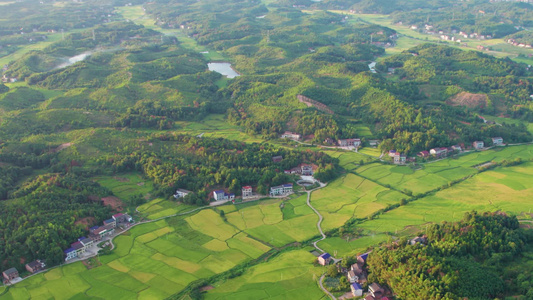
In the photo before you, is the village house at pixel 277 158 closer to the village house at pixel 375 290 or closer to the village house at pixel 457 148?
the village house at pixel 457 148

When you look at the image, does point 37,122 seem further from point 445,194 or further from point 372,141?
point 445,194

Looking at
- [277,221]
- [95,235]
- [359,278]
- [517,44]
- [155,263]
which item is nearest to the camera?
[359,278]

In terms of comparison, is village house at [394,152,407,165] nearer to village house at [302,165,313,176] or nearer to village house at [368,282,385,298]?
village house at [302,165,313,176]

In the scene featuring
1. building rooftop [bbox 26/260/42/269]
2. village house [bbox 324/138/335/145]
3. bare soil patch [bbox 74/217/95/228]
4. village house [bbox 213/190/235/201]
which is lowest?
village house [bbox 324/138/335/145]

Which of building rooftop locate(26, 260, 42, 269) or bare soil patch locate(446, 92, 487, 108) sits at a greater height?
building rooftop locate(26, 260, 42, 269)

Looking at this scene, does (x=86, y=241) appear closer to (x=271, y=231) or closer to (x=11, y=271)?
(x=11, y=271)

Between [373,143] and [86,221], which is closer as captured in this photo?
[86,221]

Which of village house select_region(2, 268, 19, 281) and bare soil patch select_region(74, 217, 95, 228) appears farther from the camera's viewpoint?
bare soil patch select_region(74, 217, 95, 228)

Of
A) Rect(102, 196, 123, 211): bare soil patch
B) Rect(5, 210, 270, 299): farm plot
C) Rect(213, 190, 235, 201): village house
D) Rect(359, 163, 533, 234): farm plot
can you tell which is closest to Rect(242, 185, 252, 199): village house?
Rect(213, 190, 235, 201): village house

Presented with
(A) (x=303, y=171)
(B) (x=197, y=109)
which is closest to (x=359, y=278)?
(A) (x=303, y=171)
